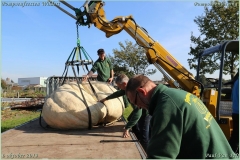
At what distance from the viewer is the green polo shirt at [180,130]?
1736mm

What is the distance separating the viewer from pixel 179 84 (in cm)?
634

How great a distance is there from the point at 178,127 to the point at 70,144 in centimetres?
208

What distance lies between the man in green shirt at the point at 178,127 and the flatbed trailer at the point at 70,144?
1.03 metres

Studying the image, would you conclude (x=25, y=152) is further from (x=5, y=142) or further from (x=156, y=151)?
(x=156, y=151)

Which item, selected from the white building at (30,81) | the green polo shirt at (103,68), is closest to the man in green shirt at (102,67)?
the green polo shirt at (103,68)

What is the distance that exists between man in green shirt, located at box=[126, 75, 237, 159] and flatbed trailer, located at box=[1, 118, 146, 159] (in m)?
1.03

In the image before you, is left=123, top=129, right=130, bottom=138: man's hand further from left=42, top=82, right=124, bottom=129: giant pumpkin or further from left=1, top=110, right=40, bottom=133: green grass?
left=1, top=110, right=40, bottom=133: green grass

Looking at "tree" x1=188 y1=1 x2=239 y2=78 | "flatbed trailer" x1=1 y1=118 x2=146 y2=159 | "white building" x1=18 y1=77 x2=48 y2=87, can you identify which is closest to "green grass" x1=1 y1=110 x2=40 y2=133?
"flatbed trailer" x1=1 y1=118 x2=146 y2=159

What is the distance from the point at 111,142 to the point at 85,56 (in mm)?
2819

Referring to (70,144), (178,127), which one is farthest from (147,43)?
(178,127)

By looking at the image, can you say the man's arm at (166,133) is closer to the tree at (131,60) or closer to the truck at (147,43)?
the truck at (147,43)

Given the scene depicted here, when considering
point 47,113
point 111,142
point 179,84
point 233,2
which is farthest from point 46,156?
point 233,2

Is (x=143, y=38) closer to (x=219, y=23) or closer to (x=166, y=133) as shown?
(x=166, y=133)

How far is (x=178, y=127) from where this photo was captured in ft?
5.74
